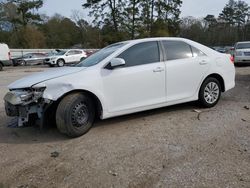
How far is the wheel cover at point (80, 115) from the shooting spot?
15.1ft

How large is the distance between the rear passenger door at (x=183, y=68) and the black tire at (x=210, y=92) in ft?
0.61

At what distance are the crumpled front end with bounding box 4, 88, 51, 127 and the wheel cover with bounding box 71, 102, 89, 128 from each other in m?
0.44

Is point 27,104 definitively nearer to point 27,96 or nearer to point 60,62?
point 27,96

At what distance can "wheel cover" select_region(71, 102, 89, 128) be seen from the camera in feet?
15.1

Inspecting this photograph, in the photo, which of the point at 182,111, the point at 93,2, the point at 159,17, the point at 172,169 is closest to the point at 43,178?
the point at 172,169

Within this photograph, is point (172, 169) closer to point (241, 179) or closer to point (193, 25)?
point (241, 179)

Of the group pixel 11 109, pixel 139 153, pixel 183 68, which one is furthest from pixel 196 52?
pixel 11 109

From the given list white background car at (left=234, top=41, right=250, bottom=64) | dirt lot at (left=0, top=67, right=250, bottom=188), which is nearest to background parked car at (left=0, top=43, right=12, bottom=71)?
white background car at (left=234, top=41, right=250, bottom=64)

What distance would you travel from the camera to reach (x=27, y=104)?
456 cm

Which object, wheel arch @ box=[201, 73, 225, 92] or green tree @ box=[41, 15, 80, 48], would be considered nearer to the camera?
wheel arch @ box=[201, 73, 225, 92]

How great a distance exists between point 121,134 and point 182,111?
5.84ft

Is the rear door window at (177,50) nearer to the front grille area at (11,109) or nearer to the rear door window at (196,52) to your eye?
the rear door window at (196,52)

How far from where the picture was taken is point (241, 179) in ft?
10.4

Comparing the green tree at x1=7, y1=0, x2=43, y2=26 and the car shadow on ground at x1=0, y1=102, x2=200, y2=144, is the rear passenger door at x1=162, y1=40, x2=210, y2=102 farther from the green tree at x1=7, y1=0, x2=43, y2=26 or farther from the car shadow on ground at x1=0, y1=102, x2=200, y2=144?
the green tree at x1=7, y1=0, x2=43, y2=26
